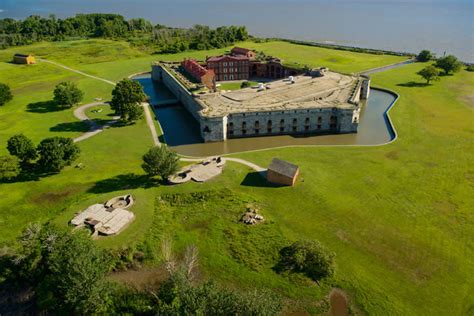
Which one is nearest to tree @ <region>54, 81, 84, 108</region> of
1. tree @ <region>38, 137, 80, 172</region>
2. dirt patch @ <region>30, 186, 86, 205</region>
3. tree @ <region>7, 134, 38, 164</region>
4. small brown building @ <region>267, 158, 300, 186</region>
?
tree @ <region>7, 134, 38, 164</region>

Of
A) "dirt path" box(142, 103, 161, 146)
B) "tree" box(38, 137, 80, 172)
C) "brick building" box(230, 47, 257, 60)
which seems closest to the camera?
"tree" box(38, 137, 80, 172)

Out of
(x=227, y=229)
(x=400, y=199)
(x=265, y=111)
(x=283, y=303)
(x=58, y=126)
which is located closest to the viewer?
(x=283, y=303)

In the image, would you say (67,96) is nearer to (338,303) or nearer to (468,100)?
(338,303)

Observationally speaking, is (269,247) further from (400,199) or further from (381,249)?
(400,199)

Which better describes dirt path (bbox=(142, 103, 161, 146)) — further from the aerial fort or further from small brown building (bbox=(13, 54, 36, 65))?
small brown building (bbox=(13, 54, 36, 65))

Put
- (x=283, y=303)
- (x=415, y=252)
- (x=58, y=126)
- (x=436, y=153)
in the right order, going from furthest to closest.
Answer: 1. (x=58, y=126)
2. (x=436, y=153)
3. (x=415, y=252)
4. (x=283, y=303)

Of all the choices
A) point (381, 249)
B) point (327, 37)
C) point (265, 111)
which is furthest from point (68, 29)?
point (381, 249)

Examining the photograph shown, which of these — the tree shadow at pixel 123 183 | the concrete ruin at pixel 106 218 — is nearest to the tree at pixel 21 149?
the tree shadow at pixel 123 183
